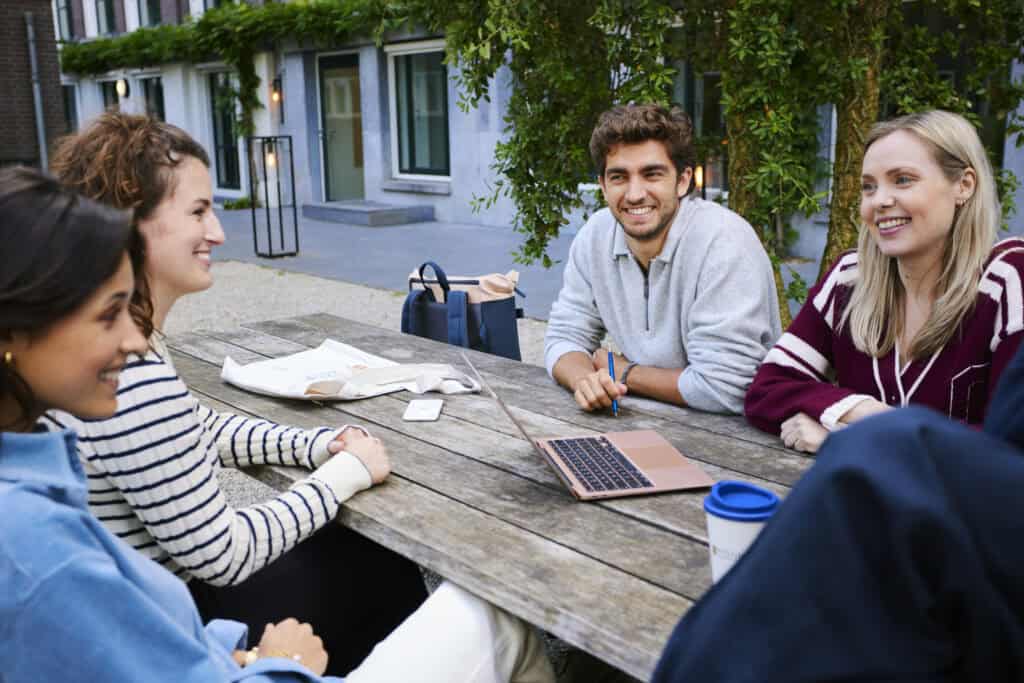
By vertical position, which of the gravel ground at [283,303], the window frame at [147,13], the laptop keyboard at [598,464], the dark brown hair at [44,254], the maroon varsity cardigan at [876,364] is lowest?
the gravel ground at [283,303]

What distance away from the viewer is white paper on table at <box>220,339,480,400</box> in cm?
270

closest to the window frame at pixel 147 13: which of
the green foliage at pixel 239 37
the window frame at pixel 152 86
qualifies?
the green foliage at pixel 239 37

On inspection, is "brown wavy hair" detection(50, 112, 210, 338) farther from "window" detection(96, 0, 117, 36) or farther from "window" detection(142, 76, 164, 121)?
"window" detection(96, 0, 117, 36)

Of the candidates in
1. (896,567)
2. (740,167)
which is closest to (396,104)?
(740,167)

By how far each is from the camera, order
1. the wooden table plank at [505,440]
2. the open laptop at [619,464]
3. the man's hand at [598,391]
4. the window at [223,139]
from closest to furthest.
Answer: the wooden table plank at [505,440], the open laptop at [619,464], the man's hand at [598,391], the window at [223,139]

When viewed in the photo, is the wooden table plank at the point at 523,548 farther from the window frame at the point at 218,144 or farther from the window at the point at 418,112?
the window frame at the point at 218,144

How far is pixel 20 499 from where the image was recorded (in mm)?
1081

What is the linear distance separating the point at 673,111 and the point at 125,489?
1938 millimetres

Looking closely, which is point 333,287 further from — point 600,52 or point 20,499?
point 20,499

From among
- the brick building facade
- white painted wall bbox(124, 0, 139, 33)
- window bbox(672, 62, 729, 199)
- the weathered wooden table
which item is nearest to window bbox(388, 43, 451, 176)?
window bbox(672, 62, 729, 199)

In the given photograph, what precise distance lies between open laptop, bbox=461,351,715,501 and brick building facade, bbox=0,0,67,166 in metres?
14.0

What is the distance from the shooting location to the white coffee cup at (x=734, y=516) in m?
1.27

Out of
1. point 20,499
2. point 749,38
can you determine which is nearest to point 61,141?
point 20,499

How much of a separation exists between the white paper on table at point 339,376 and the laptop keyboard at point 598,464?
2.16 feet
